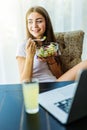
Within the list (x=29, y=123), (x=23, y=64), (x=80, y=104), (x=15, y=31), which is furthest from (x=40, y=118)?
(x=15, y=31)

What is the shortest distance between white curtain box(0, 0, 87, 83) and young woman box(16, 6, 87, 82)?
491mm

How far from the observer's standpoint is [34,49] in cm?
171

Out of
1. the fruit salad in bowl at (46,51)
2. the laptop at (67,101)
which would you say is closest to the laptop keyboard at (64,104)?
the laptop at (67,101)

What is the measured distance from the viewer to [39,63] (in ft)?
5.87

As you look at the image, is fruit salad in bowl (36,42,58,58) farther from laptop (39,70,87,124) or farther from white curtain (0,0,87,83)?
white curtain (0,0,87,83)

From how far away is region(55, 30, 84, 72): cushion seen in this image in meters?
1.92

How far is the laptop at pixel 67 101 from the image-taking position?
719 millimetres

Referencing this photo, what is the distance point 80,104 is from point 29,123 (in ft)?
0.63

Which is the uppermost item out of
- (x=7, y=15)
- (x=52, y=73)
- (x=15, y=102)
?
(x=7, y=15)

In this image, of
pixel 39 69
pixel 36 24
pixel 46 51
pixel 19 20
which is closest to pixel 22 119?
pixel 46 51

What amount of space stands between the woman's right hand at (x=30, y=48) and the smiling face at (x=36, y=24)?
129 millimetres

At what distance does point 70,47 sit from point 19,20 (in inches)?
25.5

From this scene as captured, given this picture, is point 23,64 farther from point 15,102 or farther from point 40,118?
point 40,118

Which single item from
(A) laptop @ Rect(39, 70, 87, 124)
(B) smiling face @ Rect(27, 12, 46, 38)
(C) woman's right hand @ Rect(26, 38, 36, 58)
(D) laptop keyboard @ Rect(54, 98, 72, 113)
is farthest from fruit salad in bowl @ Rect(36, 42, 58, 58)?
(D) laptop keyboard @ Rect(54, 98, 72, 113)
